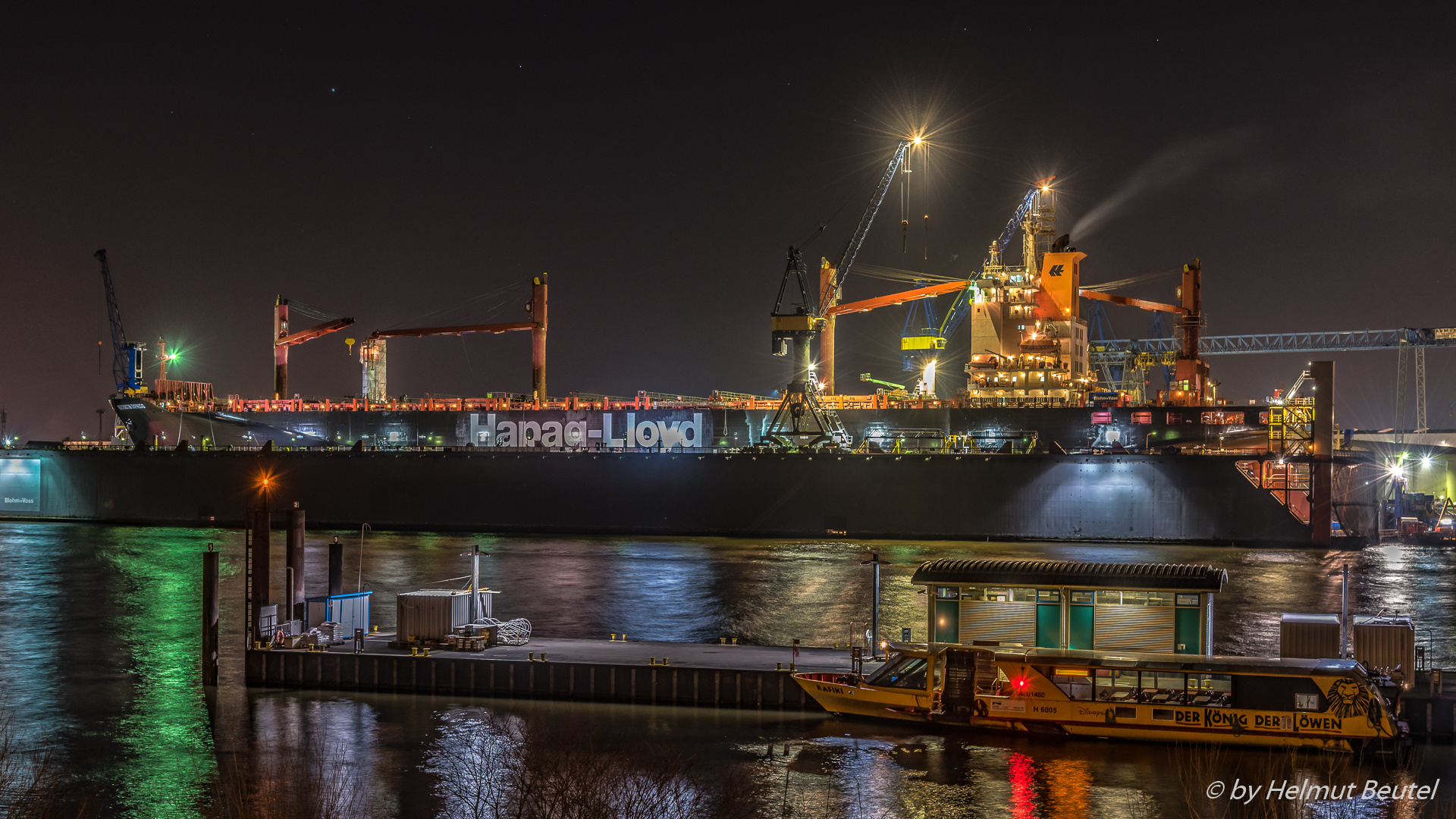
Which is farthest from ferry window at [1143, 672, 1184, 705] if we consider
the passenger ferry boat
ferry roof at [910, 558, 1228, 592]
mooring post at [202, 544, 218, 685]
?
mooring post at [202, 544, 218, 685]

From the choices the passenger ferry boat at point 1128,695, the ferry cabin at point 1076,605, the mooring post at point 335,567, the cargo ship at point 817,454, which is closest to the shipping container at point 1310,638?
the passenger ferry boat at point 1128,695

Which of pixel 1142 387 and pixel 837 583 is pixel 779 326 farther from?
pixel 837 583

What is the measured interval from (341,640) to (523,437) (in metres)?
39.2

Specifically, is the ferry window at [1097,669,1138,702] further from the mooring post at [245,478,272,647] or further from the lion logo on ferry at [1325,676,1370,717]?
the mooring post at [245,478,272,647]

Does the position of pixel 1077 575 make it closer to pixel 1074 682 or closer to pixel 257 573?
pixel 1074 682

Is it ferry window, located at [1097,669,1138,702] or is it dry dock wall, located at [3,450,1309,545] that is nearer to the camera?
ferry window, located at [1097,669,1138,702]

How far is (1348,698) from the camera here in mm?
15375

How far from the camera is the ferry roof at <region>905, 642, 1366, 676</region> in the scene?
15.8 meters

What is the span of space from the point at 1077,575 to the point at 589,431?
43.3 metres

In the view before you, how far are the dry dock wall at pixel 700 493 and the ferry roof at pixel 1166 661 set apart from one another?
1225 inches

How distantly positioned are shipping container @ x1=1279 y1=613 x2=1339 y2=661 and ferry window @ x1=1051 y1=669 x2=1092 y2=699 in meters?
3.09

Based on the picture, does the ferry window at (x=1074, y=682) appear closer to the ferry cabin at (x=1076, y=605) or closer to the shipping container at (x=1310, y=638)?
the ferry cabin at (x=1076, y=605)

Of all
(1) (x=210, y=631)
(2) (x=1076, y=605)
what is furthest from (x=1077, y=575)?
(1) (x=210, y=631)

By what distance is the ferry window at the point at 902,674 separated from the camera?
1730 centimetres
